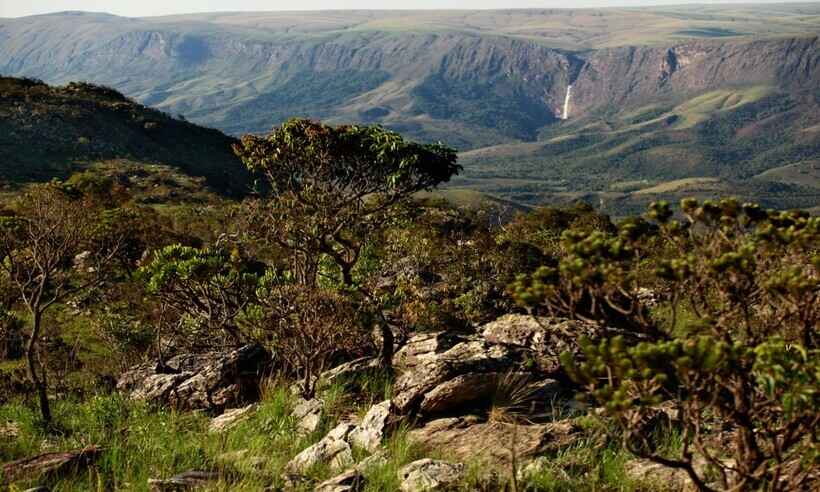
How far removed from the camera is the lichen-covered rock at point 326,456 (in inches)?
324

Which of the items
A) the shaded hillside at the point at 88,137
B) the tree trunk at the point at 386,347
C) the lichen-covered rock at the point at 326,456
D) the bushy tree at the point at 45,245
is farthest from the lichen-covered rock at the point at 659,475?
the shaded hillside at the point at 88,137

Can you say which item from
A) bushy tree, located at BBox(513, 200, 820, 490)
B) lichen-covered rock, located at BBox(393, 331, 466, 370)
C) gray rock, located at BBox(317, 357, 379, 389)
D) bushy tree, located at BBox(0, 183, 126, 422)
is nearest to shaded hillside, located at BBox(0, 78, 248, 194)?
bushy tree, located at BBox(0, 183, 126, 422)

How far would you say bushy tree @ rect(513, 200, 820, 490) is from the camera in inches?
184

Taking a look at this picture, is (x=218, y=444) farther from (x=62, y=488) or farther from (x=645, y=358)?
(x=645, y=358)

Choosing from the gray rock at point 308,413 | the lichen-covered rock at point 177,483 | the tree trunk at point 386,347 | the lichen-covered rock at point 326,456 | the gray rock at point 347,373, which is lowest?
the tree trunk at point 386,347

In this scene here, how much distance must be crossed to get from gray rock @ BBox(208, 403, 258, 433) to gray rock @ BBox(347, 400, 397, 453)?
1.95 m

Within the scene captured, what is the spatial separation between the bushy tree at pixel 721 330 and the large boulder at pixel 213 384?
9554 millimetres

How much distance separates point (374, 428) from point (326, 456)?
3.32ft

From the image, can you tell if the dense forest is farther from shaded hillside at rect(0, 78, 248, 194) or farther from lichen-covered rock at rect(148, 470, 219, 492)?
shaded hillside at rect(0, 78, 248, 194)

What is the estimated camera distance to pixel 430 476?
7.20 meters

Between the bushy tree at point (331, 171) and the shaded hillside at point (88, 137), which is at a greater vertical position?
the bushy tree at point (331, 171)

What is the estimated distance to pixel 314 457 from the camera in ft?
27.9

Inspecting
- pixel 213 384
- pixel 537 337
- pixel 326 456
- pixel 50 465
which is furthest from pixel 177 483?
pixel 537 337

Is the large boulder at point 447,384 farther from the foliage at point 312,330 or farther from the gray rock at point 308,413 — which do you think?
the foliage at point 312,330
